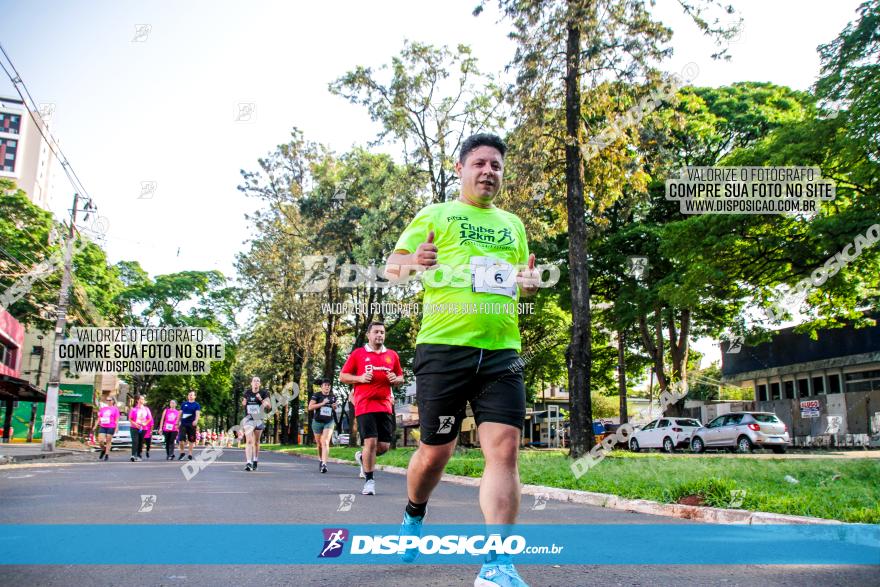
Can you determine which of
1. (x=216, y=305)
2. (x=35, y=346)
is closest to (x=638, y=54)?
(x=216, y=305)

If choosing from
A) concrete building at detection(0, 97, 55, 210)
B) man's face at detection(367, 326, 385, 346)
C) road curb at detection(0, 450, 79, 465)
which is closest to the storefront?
road curb at detection(0, 450, 79, 465)

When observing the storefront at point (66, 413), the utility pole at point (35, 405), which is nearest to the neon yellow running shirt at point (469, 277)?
the utility pole at point (35, 405)

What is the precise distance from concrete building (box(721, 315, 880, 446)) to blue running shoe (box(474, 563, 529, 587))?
2862cm

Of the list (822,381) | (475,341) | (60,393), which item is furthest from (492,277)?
(60,393)

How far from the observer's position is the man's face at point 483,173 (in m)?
3.73

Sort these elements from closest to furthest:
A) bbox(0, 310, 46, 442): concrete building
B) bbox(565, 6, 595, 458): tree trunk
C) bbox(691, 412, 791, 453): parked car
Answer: bbox(565, 6, 595, 458): tree trunk → bbox(691, 412, 791, 453): parked car → bbox(0, 310, 46, 442): concrete building

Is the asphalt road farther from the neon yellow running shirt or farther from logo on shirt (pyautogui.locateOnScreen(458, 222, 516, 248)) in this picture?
logo on shirt (pyautogui.locateOnScreen(458, 222, 516, 248))

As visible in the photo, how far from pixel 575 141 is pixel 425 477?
41.9ft

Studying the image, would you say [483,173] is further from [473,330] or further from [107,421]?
[107,421]

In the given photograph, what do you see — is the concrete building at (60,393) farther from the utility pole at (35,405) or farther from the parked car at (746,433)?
the parked car at (746,433)

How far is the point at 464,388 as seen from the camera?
11.3 feet

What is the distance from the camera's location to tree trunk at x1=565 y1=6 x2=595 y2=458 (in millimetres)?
14992

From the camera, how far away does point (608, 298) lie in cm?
3016

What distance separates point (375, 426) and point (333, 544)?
15.7 ft
